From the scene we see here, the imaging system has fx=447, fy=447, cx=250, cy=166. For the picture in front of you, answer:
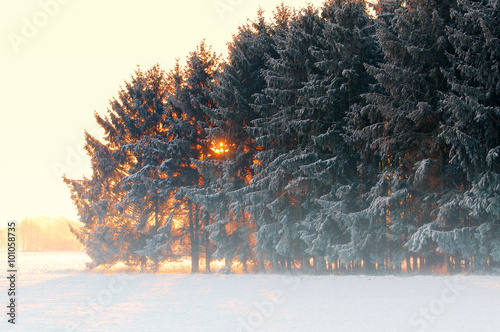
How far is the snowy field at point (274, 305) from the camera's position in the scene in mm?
13094

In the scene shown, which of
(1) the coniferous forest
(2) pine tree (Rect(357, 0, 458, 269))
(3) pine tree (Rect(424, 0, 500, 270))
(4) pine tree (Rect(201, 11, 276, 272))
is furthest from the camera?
(4) pine tree (Rect(201, 11, 276, 272))

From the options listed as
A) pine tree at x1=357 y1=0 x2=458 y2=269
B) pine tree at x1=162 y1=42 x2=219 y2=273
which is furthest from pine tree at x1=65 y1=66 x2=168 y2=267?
pine tree at x1=357 y1=0 x2=458 y2=269

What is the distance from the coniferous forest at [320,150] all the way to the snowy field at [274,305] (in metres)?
2.91

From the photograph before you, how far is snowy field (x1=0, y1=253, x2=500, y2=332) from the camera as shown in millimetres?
13094

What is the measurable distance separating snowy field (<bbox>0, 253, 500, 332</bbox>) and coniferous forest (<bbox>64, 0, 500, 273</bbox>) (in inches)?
115

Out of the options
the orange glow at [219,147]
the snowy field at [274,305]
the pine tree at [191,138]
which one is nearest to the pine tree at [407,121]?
Answer: the snowy field at [274,305]

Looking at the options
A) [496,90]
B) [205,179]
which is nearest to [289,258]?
[205,179]

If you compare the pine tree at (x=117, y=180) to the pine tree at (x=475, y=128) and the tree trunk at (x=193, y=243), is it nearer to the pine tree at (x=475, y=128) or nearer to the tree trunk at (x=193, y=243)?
the tree trunk at (x=193, y=243)

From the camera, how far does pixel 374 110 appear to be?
22.5 meters

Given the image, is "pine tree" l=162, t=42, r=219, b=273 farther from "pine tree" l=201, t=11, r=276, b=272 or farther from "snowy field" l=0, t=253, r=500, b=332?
"snowy field" l=0, t=253, r=500, b=332

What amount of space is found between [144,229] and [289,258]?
36.5 ft

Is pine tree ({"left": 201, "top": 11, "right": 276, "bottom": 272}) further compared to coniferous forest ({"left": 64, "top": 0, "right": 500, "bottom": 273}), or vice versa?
pine tree ({"left": 201, "top": 11, "right": 276, "bottom": 272})

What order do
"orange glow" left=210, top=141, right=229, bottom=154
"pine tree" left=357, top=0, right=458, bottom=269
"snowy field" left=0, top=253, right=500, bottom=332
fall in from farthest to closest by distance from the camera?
"orange glow" left=210, top=141, right=229, bottom=154
"pine tree" left=357, top=0, right=458, bottom=269
"snowy field" left=0, top=253, right=500, bottom=332

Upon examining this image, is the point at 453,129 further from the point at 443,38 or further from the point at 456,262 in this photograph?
the point at 456,262
